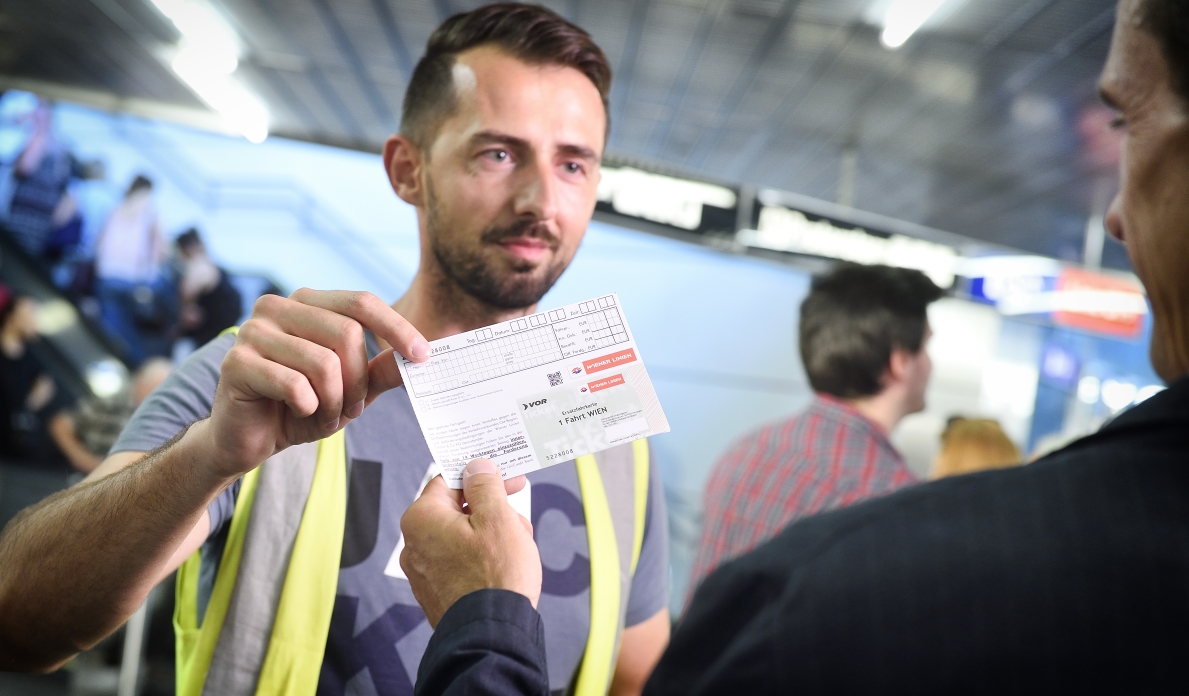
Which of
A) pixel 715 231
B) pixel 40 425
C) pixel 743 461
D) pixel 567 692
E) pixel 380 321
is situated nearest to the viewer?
pixel 380 321

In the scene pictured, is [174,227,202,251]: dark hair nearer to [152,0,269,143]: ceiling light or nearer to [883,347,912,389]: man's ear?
[152,0,269,143]: ceiling light

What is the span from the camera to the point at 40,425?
680 cm

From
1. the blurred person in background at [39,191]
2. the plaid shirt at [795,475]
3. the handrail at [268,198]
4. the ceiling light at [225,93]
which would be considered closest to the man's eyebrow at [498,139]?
the plaid shirt at [795,475]

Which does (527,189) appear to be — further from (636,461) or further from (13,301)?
(13,301)

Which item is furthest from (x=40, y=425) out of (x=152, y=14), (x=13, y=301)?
(x=152, y=14)

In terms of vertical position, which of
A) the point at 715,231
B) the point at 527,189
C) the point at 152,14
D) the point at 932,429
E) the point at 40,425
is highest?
the point at 152,14

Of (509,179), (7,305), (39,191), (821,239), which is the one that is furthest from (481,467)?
(39,191)

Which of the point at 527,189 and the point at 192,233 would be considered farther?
the point at 192,233

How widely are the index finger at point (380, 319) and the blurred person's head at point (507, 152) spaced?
40cm

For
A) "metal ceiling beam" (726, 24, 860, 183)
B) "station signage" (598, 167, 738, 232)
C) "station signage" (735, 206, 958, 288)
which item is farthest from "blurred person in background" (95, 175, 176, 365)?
"station signage" (735, 206, 958, 288)

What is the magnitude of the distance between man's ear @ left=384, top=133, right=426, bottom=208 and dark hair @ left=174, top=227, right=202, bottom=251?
24.4 feet

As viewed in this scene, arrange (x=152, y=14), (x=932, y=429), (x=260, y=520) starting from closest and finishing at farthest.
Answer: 1. (x=260, y=520)
2. (x=152, y=14)
3. (x=932, y=429)

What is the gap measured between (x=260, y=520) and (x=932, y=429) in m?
7.73

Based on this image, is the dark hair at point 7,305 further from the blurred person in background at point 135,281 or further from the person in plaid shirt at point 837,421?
the person in plaid shirt at point 837,421
